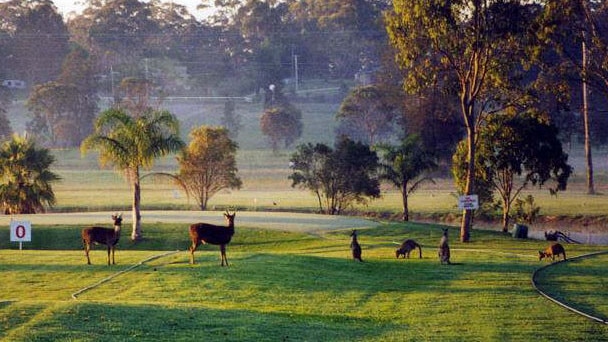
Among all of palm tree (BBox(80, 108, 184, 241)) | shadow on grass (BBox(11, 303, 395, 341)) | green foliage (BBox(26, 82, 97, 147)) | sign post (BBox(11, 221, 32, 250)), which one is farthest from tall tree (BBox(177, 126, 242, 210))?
green foliage (BBox(26, 82, 97, 147))

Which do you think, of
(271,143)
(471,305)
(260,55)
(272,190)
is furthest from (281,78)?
(471,305)

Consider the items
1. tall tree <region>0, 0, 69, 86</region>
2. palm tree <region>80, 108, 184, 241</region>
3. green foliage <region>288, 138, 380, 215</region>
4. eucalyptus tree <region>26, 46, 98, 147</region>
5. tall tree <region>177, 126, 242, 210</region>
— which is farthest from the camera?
tall tree <region>0, 0, 69, 86</region>

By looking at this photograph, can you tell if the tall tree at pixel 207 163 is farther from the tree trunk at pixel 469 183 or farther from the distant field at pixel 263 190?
the tree trunk at pixel 469 183

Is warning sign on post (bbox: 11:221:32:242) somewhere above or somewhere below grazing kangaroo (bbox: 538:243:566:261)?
above

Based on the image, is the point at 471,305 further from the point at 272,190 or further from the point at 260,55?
the point at 260,55

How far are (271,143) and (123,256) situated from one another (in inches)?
3548

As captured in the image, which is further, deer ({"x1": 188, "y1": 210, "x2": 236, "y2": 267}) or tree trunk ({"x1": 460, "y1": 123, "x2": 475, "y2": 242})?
tree trunk ({"x1": 460, "y1": 123, "x2": 475, "y2": 242})

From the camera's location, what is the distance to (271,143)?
404ft

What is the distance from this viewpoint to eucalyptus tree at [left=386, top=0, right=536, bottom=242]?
42.0 meters

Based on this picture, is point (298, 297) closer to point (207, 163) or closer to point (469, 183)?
point (469, 183)

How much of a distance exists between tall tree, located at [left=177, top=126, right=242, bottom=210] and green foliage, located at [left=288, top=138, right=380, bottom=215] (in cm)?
534

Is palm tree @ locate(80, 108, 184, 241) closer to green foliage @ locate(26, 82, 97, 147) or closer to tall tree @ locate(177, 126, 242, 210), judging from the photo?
tall tree @ locate(177, 126, 242, 210)

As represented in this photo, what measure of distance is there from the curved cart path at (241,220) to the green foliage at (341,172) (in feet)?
26.9

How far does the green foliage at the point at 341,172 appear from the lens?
201ft
